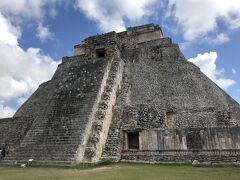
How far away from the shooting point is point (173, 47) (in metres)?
18.1

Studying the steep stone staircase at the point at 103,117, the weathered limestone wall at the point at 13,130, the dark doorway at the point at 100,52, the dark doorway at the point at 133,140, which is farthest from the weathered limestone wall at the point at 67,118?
the dark doorway at the point at 100,52

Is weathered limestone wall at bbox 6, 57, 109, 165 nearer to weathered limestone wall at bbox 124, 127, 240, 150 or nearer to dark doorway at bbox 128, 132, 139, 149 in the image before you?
dark doorway at bbox 128, 132, 139, 149

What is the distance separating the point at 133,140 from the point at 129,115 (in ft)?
4.68

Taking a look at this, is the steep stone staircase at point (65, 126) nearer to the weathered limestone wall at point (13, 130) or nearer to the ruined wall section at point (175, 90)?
the weathered limestone wall at point (13, 130)

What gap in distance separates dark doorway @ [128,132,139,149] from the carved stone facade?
1.8 inches

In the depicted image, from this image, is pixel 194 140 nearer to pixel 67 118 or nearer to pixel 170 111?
pixel 170 111

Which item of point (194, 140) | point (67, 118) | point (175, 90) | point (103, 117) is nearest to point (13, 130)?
point (67, 118)

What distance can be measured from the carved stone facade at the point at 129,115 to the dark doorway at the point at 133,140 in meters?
0.04

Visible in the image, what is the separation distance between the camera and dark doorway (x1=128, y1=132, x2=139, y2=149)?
12188mm

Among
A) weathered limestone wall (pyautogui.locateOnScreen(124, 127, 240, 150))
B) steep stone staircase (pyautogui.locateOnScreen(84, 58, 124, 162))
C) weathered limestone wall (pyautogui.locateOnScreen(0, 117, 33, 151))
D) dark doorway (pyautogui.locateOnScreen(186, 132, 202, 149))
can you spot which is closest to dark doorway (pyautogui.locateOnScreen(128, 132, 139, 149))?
weathered limestone wall (pyautogui.locateOnScreen(124, 127, 240, 150))

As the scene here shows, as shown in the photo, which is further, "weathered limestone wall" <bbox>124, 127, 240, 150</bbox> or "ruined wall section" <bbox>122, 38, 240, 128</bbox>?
"ruined wall section" <bbox>122, 38, 240, 128</bbox>

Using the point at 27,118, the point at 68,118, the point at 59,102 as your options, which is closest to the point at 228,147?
the point at 68,118

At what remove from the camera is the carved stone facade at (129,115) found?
11.0m

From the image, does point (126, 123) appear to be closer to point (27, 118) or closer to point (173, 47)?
point (27, 118)
